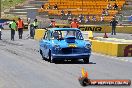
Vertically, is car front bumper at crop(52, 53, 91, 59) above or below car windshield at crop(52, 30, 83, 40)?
below

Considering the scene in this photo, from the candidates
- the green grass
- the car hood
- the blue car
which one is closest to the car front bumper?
the blue car

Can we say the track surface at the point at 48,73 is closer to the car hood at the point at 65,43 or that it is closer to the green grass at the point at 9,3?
the car hood at the point at 65,43

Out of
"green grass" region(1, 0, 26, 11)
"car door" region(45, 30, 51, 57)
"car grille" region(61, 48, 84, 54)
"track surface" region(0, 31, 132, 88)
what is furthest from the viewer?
"green grass" region(1, 0, 26, 11)

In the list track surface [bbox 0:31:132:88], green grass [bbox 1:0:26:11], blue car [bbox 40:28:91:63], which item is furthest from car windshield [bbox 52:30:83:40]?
green grass [bbox 1:0:26:11]

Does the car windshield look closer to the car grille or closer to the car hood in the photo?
the car hood

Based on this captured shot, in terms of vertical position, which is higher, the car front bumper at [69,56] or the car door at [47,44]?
the car door at [47,44]

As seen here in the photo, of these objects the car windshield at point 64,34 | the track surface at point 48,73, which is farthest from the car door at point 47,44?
the track surface at point 48,73

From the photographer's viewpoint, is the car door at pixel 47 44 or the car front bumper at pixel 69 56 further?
the car door at pixel 47 44

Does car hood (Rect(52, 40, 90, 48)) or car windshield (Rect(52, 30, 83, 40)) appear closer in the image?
car hood (Rect(52, 40, 90, 48))

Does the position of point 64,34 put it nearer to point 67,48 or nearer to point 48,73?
point 67,48

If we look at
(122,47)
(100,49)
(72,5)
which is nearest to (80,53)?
(122,47)

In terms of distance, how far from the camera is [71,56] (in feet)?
68.2

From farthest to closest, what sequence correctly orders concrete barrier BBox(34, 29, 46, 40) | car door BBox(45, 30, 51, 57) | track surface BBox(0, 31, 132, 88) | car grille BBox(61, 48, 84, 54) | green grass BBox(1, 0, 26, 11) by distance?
1. green grass BBox(1, 0, 26, 11)
2. concrete barrier BBox(34, 29, 46, 40)
3. car door BBox(45, 30, 51, 57)
4. car grille BBox(61, 48, 84, 54)
5. track surface BBox(0, 31, 132, 88)

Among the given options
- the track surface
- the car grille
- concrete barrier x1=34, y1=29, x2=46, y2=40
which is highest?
the car grille
